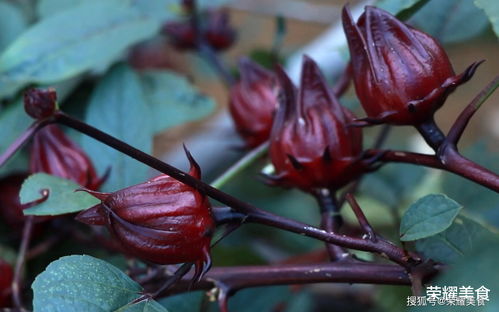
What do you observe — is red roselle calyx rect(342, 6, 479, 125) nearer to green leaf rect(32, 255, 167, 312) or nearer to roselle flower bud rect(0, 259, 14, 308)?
green leaf rect(32, 255, 167, 312)

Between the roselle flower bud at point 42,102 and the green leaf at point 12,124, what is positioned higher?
the roselle flower bud at point 42,102

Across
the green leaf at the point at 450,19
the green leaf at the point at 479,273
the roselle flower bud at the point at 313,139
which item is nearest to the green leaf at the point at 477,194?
the green leaf at the point at 450,19

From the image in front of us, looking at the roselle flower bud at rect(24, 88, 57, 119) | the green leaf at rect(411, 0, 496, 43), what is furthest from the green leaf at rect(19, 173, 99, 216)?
the green leaf at rect(411, 0, 496, 43)

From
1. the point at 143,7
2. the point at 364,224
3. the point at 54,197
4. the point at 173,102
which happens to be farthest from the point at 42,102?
the point at 143,7

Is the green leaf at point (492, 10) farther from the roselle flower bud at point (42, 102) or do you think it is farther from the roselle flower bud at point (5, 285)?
the roselle flower bud at point (5, 285)

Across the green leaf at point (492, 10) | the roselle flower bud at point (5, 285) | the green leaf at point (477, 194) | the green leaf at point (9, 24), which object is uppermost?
the green leaf at point (492, 10)

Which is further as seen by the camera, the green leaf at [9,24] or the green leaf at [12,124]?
the green leaf at [9,24]

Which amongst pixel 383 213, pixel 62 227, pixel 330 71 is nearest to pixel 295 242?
pixel 383 213
